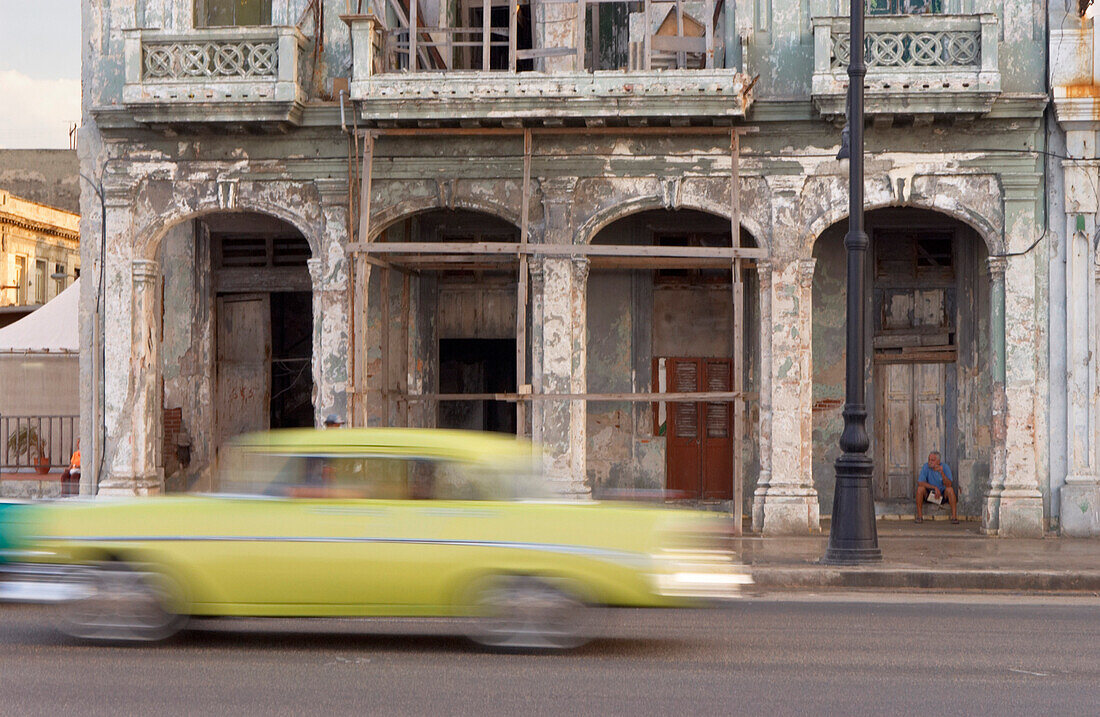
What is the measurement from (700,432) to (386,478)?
11.8m

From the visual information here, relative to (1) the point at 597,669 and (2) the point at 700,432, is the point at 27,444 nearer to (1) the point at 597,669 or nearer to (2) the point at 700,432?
(2) the point at 700,432

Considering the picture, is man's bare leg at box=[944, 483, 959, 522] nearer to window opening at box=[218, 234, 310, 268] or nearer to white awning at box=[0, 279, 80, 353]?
window opening at box=[218, 234, 310, 268]

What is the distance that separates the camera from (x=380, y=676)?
8.11 metres

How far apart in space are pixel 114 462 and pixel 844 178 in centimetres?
1036

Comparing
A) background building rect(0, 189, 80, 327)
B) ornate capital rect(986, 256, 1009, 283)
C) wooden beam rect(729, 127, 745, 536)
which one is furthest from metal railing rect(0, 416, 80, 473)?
background building rect(0, 189, 80, 327)

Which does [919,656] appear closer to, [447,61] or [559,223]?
[559,223]

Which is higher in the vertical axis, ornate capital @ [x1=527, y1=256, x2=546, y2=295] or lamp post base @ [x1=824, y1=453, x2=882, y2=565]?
ornate capital @ [x1=527, y1=256, x2=546, y2=295]

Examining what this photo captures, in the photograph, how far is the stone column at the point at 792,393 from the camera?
58.4ft

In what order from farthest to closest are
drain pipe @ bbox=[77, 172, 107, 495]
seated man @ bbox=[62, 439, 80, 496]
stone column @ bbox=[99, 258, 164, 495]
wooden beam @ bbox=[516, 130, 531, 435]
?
1. seated man @ bbox=[62, 439, 80, 496]
2. drain pipe @ bbox=[77, 172, 107, 495]
3. stone column @ bbox=[99, 258, 164, 495]
4. wooden beam @ bbox=[516, 130, 531, 435]

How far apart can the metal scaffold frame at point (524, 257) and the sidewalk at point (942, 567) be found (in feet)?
6.84

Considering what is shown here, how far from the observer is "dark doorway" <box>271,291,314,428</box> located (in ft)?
70.5

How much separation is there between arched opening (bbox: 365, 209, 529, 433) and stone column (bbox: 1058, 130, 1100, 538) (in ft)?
24.0

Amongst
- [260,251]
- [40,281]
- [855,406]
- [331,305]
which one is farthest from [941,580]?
[40,281]

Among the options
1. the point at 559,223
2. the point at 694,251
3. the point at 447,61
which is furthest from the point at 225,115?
the point at 694,251
